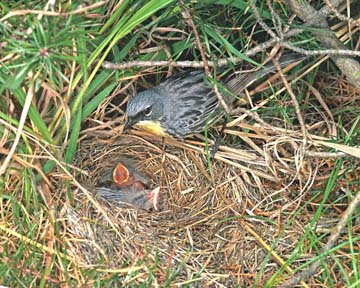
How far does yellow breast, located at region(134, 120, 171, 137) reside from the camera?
545 cm

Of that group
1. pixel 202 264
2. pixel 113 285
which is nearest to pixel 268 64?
pixel 202 264

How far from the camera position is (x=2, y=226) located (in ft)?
15.7

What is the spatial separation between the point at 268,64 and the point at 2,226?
6.35 feet

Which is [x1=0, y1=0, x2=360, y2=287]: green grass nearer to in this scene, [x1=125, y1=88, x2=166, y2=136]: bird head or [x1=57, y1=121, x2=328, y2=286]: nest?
[x1=57, y1=121, x2=328, y2=286]: nest

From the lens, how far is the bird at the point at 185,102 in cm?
526

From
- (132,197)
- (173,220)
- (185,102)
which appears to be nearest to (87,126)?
(132,197)

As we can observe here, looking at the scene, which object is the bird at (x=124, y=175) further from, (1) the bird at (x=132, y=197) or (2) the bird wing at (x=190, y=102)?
(2) the bird wing at (x=190, y=102)

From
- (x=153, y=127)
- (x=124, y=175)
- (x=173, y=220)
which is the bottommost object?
(x=173, y=220)

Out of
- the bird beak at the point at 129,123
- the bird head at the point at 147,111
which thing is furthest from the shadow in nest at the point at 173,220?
the bird beak at the point at 129,123

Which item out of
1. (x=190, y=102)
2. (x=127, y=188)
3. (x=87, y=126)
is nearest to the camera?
(x=87, y=126)

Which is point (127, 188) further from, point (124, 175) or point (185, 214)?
point (185, 214)

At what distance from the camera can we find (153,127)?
5492 mm

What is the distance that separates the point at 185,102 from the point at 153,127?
287 mm

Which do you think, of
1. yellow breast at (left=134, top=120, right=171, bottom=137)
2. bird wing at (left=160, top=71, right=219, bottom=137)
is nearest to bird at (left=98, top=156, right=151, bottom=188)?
yellow breast at (left=134, top=120, right=171, bottom=137)
